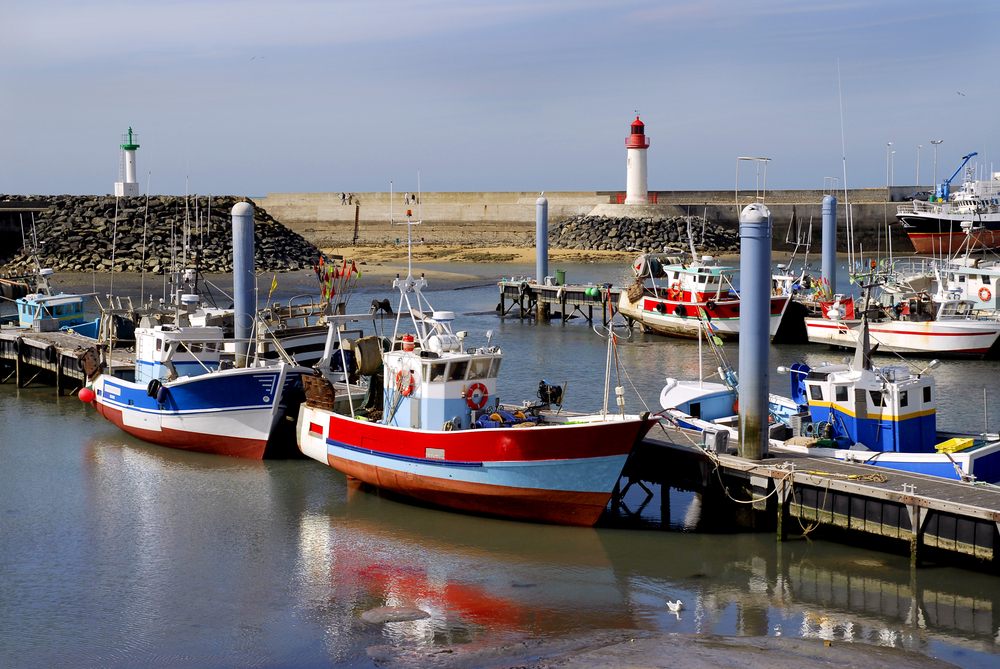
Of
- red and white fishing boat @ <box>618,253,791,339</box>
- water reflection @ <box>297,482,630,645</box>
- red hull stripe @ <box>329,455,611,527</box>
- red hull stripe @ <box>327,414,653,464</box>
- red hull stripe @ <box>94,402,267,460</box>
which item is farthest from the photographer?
red and white fishing boat @ <box>618,253,791,339</box>

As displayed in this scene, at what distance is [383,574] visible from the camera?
15266 mm

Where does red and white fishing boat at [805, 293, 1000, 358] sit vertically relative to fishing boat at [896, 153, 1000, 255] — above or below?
below

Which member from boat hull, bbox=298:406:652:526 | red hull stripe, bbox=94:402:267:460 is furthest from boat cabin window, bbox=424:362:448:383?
red hull stripe, bbox=94:402:267:460

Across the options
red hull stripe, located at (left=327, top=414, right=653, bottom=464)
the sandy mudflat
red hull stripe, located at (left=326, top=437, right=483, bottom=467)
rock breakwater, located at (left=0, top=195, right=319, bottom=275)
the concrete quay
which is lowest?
the sandy mudflat

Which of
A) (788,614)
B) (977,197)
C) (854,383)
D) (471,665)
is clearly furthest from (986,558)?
(977,197)

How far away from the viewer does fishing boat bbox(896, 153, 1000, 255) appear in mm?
62500

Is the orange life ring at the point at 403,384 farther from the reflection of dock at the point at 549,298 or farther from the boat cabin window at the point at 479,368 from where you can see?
the reflection of dock at the point at 549,298

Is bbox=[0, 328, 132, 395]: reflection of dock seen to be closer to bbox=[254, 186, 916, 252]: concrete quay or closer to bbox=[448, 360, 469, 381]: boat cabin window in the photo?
bbox=[448, 360, 469, 381]: boat cabin window

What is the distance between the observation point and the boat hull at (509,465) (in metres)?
15.9

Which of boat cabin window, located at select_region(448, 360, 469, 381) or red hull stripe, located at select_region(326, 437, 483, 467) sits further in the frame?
boat cabin window, located at select_region(448, 360, 469, 381)

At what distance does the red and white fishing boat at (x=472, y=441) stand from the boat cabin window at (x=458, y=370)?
0.9 inches

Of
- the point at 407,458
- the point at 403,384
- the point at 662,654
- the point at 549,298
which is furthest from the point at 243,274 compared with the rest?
the point at 549,298

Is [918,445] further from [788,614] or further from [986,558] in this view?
A: [788,614]

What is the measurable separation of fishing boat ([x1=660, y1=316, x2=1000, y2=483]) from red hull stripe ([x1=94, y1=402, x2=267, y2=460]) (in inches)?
373
